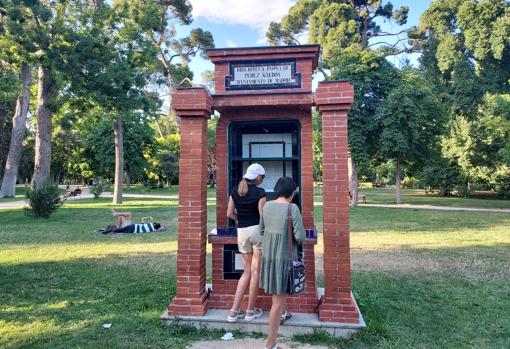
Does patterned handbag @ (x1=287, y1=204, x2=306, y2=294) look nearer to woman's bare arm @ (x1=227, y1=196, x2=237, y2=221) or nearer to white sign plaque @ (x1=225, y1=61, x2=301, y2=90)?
woman's bare arm @ (x1=227, y1=196, x2=237, y2=221)

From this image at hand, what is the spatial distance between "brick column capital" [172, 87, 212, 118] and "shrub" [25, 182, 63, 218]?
13.6 m

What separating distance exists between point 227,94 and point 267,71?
1.98 feet

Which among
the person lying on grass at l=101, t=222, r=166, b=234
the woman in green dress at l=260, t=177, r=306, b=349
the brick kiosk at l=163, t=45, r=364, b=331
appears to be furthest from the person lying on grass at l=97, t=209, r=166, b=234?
the woman in green dress at l=260, t=177, r=306, b=349

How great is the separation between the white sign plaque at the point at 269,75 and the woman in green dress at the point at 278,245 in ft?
5.19

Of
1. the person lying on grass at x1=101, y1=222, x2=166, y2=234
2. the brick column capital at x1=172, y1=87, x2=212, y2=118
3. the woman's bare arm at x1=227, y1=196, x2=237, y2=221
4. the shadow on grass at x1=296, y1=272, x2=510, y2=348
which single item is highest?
the brick column capital at x1=172, y1=87, x2=212, y2=118

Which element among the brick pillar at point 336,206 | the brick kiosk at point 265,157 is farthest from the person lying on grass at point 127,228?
the brick pillar at point 336,206

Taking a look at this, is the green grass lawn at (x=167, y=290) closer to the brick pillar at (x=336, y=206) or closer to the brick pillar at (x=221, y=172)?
the brick pillar at (x=336, y=206)

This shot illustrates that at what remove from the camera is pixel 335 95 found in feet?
14.7

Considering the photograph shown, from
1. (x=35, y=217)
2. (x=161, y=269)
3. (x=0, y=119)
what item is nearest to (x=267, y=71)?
(x=161, y=269)

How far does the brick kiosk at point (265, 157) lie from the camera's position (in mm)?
4453

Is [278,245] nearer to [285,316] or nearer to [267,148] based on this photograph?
[285,316]

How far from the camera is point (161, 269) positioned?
24.4 ft

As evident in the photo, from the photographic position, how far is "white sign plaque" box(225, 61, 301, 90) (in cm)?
484

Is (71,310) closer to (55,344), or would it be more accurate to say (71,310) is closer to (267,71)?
(55,344)
